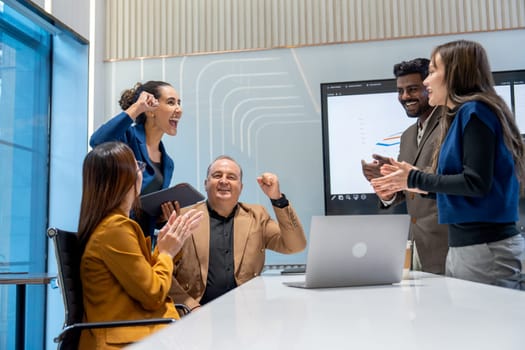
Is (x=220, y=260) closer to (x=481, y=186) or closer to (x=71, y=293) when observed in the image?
(x=71, y=293)

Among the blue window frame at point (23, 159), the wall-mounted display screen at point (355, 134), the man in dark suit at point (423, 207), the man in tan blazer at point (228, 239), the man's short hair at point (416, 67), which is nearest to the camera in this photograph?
the man in tan blazer at point (228, 239)

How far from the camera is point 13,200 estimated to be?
3668 millimetres

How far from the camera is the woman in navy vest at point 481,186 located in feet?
5.38

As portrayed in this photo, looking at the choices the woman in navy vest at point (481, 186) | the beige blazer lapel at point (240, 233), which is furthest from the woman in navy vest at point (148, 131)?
the woman in navy vest at point (481, 186)

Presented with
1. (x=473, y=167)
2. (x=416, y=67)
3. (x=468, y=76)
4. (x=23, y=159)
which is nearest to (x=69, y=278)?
(x=473, y=167)

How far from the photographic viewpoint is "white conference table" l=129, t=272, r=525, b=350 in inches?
28.9

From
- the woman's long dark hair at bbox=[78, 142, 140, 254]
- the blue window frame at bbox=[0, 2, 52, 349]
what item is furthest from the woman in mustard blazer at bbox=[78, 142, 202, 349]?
the blue window frame at bbox=[0, 2, 52, 349]

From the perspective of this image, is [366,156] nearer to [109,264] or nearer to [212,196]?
[212,196]

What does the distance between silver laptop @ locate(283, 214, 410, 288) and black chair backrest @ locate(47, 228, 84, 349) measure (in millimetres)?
667

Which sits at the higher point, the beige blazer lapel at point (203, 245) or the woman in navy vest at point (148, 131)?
the woman in navy vest at point (148, 131)

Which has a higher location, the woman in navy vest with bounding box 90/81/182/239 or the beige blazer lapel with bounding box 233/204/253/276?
the woman in navy vest with bounding box 90/81/182/239

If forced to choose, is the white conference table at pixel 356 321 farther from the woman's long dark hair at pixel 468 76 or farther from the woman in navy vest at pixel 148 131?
the woman in navy vest at pixel 148 131

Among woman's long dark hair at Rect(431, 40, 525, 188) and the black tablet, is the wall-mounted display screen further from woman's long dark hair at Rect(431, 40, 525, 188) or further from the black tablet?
woman's long dark hair at Rect(431, 40, 525, 188)

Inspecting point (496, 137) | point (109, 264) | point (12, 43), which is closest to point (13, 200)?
point (12, 43)
